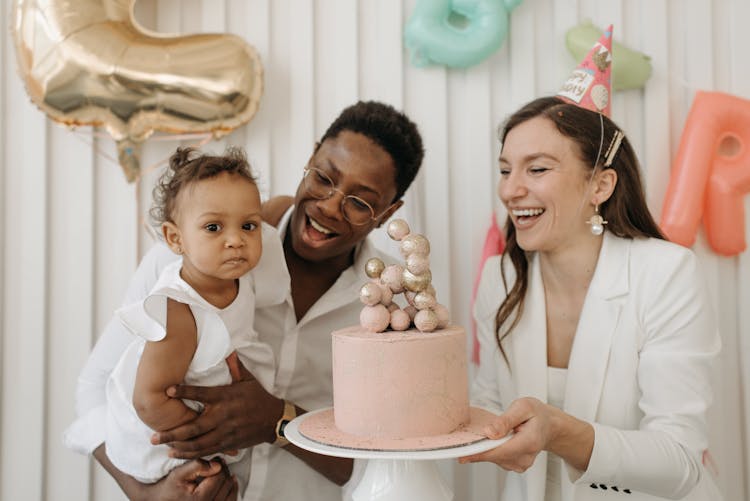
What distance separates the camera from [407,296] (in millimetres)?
1125

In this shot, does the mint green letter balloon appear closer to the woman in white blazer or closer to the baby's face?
the woman in white blazer

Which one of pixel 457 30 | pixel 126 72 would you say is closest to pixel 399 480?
pixel 126 72

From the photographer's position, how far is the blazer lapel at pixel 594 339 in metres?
1.47

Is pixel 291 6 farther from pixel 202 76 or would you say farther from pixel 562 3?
pixel 562 3

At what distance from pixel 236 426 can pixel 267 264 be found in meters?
0.37

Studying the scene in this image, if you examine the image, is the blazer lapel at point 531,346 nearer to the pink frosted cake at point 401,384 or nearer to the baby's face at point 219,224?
the pink frosted cake at point 401,384

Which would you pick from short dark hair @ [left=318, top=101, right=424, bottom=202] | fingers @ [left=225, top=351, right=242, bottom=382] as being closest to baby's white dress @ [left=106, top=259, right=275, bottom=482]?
fingers @ [left=225, top=351, right=242, bottom=382]

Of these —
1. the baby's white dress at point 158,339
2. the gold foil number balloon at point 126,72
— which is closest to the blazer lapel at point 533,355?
the baby's white dress at point 158,339

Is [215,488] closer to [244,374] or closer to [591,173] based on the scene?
[244,374]

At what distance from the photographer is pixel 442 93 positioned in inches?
79.0

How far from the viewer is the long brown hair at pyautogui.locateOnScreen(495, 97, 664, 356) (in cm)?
153

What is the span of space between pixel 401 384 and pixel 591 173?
828 millimetres

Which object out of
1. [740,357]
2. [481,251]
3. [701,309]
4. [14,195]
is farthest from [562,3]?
[14,195]

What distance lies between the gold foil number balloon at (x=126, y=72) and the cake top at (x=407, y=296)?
90cm
